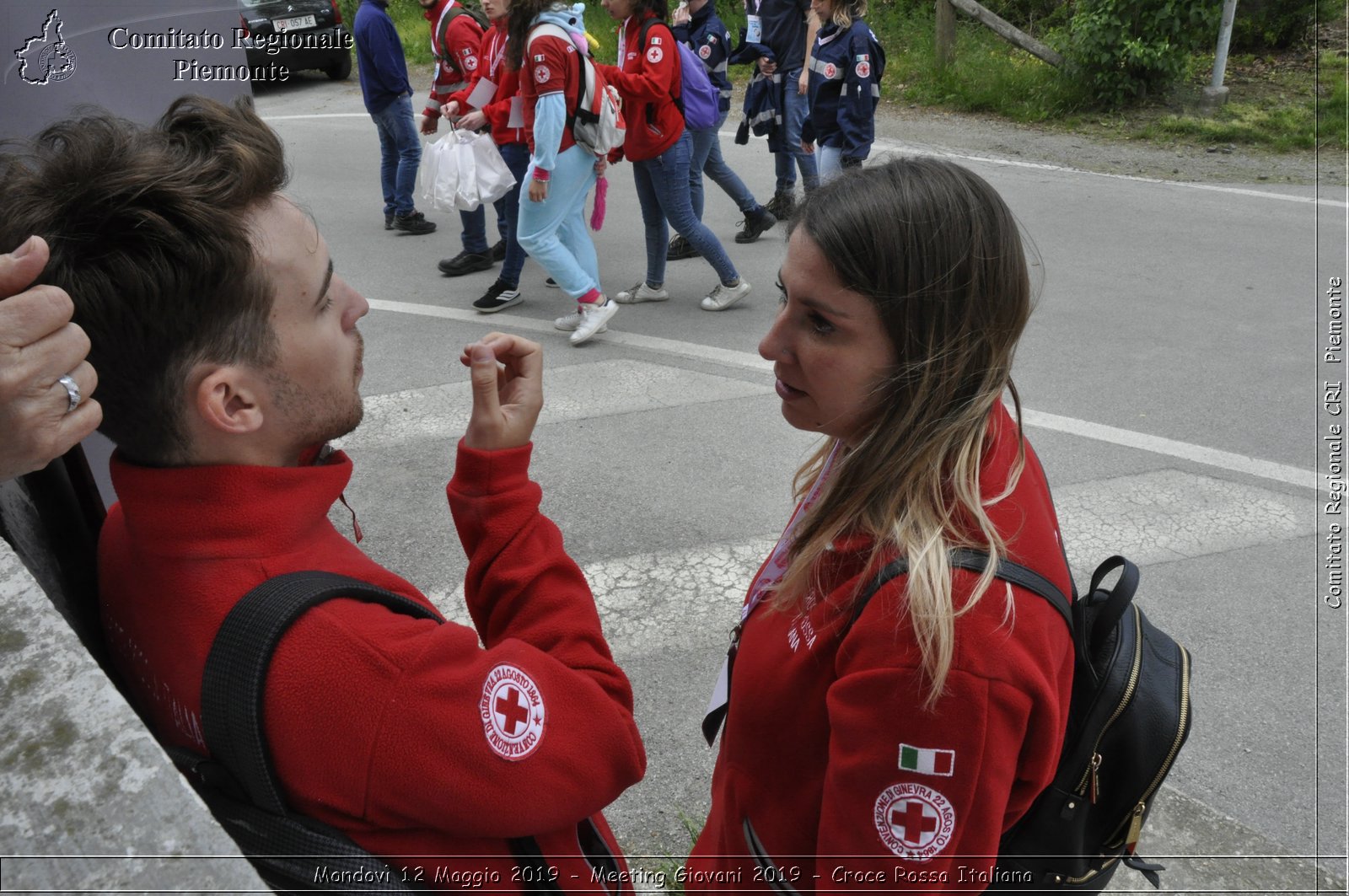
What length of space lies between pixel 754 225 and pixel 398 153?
9.93 ft

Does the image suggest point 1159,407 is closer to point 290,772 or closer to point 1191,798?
point 1191,798

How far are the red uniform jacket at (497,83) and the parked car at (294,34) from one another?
6.35 metres

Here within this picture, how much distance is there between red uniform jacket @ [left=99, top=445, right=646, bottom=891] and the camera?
3.92 feet

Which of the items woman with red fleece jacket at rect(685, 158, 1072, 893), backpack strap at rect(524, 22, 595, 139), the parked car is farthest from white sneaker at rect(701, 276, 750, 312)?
the parked car

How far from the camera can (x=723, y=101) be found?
774 cm

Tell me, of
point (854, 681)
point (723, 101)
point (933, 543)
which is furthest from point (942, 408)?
point (723, 101)

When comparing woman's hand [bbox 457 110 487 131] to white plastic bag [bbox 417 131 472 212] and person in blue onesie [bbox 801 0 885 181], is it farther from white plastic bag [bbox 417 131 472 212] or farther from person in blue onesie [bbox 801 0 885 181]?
person in blue onesie [bbox 801 0 885 181]

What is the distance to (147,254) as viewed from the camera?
1.30 meters

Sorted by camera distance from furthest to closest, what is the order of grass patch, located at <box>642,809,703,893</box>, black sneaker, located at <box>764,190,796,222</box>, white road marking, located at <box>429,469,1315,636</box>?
black sneaker, located at <box>764,190,796,222</box> → white road marking, located at <box>429,469,1315,636</box> → grass patch, located at <box>642,809,703,893</box>

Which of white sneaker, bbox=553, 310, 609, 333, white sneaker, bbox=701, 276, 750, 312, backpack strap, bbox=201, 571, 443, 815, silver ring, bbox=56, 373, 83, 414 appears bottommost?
white sneaker, bbox=553, 310, 609, 333

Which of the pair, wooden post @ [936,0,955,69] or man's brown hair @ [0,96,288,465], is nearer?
man's brown hair @ [0,96,288,465]

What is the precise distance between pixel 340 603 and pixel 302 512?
0.65 feet

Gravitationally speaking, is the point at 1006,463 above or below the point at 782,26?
below

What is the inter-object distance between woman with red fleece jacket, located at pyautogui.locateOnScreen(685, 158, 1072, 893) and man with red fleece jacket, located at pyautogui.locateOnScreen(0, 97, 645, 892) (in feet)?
0.89
